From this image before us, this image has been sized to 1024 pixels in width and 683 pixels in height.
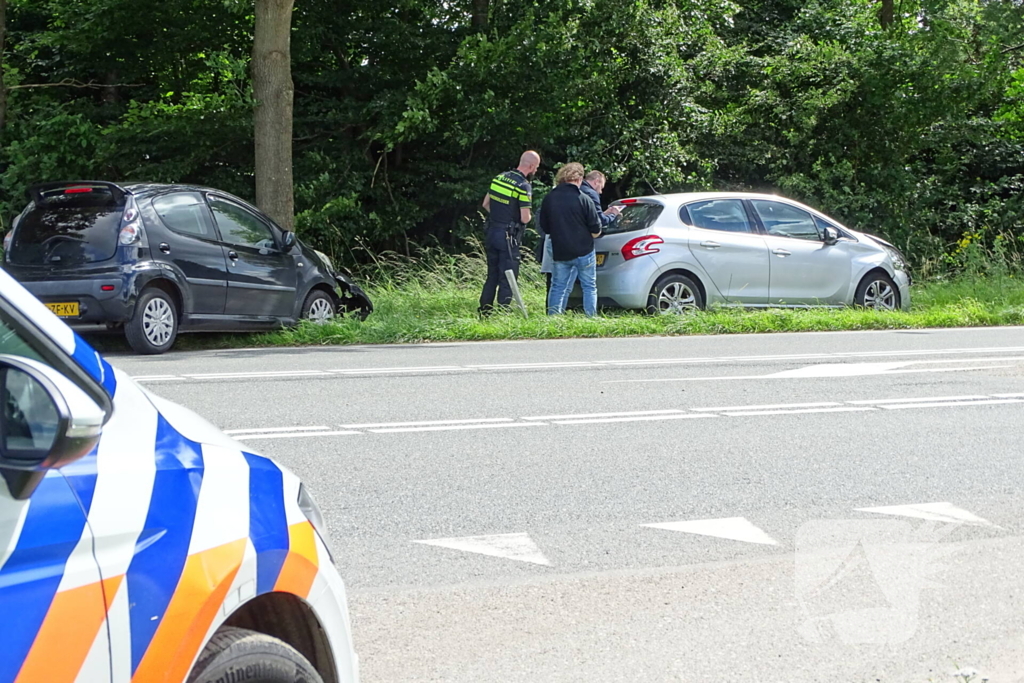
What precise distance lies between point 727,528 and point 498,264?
9653mm

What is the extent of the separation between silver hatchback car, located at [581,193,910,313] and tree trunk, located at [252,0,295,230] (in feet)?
14.4

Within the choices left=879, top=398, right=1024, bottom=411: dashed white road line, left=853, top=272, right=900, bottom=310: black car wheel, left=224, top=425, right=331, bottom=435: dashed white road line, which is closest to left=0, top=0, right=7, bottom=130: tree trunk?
left=853, top=272, right=900, bottom=310: black car wheel

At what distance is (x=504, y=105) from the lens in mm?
21312

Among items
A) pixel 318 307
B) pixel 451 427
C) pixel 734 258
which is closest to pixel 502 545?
pixel 451 427

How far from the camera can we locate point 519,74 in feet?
69.9

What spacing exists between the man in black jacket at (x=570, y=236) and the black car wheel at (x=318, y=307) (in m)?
2.57

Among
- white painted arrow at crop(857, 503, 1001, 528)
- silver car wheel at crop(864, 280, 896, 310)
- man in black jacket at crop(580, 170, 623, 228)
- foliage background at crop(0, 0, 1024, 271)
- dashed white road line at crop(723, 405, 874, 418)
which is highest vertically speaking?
foliage background at crop(0, 0, 1024, 271)

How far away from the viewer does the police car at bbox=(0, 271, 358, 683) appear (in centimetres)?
207

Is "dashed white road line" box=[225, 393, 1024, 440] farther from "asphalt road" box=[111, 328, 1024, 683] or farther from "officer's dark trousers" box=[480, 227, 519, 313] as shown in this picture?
"officer's dark trousers" box=[480, 227, 519, 313]

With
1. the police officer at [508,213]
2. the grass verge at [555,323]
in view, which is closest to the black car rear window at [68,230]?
the grass verge at [555,323]

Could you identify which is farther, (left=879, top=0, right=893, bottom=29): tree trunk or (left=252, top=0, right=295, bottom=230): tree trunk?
(left=879, top=0, right=893, bottom=29): tree trunk

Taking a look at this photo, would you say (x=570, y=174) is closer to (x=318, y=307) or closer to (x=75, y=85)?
(x=318, y=307)

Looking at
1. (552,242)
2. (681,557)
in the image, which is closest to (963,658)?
(681,557)

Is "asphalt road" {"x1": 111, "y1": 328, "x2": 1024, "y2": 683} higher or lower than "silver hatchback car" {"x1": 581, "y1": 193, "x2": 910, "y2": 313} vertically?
lower
